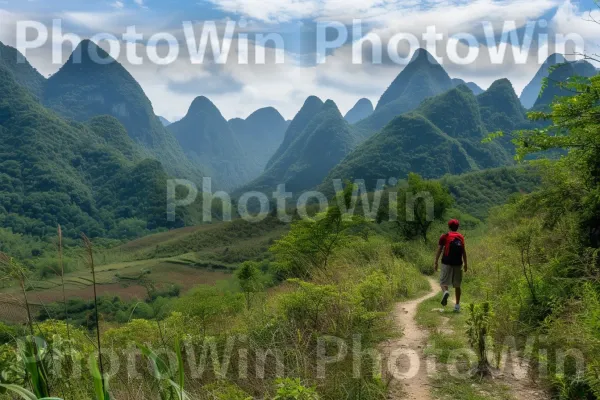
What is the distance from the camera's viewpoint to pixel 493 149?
15225 cm

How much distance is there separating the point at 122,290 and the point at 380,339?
65966 mm

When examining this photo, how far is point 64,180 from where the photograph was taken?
147000mm

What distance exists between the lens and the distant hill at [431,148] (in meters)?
135

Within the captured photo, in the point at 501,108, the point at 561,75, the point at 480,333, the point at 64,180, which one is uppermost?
the point at 561,75

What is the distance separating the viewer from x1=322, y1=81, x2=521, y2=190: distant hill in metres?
135

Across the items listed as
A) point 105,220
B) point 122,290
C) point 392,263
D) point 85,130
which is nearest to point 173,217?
point 105,220

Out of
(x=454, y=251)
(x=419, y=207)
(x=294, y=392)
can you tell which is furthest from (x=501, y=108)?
(x=294, y=392)

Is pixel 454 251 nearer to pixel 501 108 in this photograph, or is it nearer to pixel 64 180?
pixel 64 180

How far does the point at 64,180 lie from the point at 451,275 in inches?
6396

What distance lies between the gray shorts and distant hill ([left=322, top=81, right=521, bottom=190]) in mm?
111831

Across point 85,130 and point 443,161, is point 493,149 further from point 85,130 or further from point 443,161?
point 85,130

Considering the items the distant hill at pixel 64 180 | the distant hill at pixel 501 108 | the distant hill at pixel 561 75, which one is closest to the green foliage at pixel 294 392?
the distant hill at pixel 561 75

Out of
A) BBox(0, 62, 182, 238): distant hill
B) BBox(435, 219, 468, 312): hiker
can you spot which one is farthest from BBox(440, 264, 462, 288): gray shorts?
BBox(0, 62, 182, 238): distant hill

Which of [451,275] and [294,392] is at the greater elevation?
[294,392]
